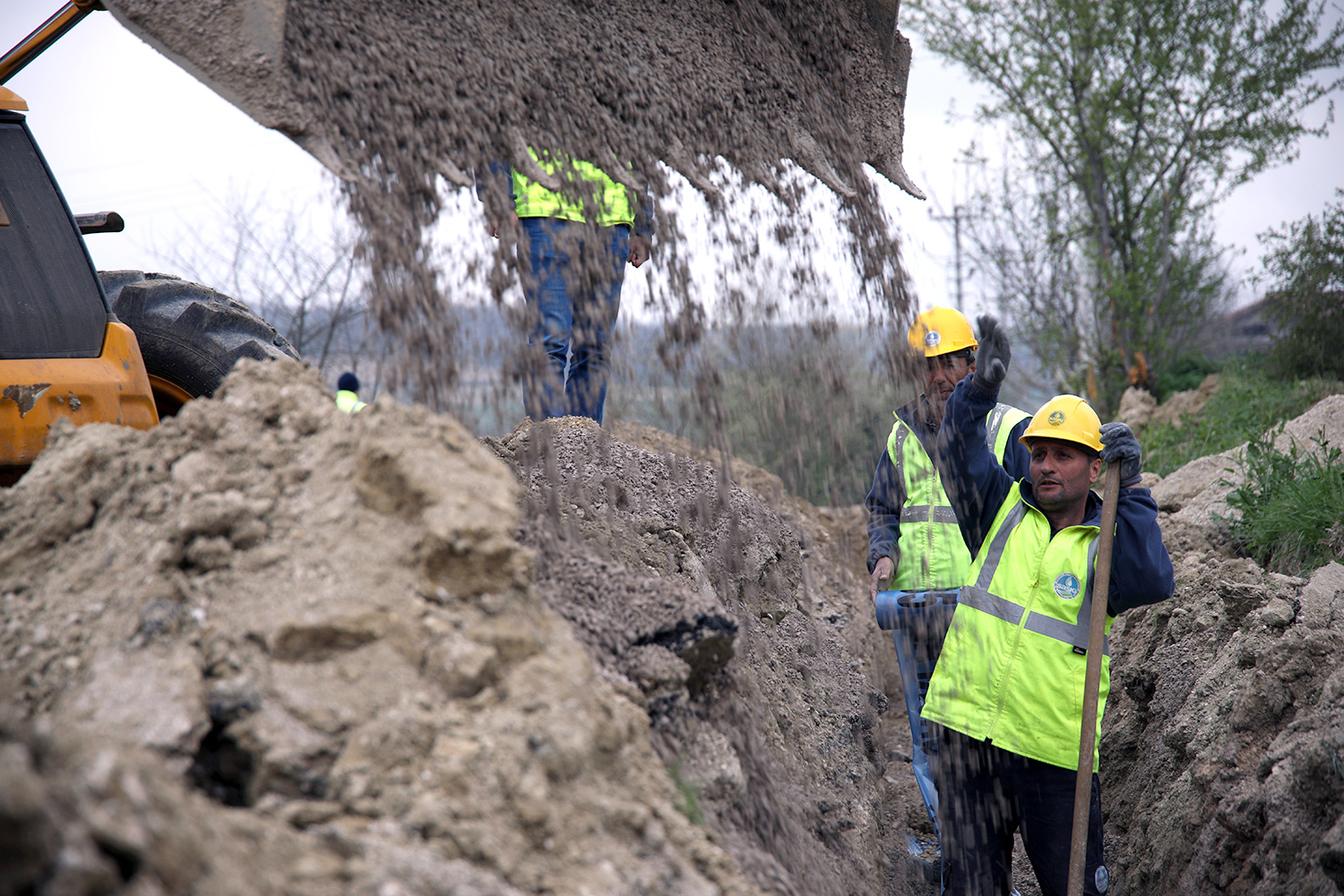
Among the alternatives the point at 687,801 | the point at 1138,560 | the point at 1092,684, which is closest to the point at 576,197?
the point at 687,801

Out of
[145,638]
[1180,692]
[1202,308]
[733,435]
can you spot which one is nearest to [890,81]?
[733,435]

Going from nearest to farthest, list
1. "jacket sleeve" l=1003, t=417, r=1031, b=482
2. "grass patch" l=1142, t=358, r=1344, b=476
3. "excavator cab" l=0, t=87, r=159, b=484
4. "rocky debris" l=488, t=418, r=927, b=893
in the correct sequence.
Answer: "rocky debris" l=488, t=418, r=927, b=893
"excavator cab" l=0, t=87, r=159, b=484
"jacket sleeve" l=1003, t=417, r=1031, b=482
"grass patch" l=1142, t=358, r=1344, b=476

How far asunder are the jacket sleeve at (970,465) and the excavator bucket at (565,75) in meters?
1.07

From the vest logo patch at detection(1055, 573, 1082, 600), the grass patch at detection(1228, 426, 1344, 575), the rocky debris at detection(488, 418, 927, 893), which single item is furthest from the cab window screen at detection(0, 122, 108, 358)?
the grass patch at detection(1228, 426, 1344, 575)

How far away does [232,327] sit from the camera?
3.83 meters

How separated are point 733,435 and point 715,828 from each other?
7.24 ft

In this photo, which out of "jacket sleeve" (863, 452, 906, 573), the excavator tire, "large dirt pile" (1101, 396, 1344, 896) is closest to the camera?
"large dirt pile" (1101, 396, 1344, 896)

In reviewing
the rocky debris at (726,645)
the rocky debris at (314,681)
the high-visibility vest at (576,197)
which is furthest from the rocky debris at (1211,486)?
the rocky debris at (314,681)

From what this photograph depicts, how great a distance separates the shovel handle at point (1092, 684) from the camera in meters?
2.79

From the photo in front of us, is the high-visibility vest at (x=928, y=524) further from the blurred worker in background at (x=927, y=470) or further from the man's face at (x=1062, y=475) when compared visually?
the man's face at (x=1062, y=475)

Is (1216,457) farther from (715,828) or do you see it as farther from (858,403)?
(715,828)

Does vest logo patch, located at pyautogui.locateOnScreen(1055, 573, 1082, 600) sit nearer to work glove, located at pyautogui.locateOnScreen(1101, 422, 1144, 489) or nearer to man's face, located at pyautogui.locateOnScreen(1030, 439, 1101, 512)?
man's face, located at pyautogui.locateOnScreen(1030, 439, 1101, 512)

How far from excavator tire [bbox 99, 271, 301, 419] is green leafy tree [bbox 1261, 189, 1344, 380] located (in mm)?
11287

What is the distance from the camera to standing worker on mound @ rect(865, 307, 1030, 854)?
11.9 feet
